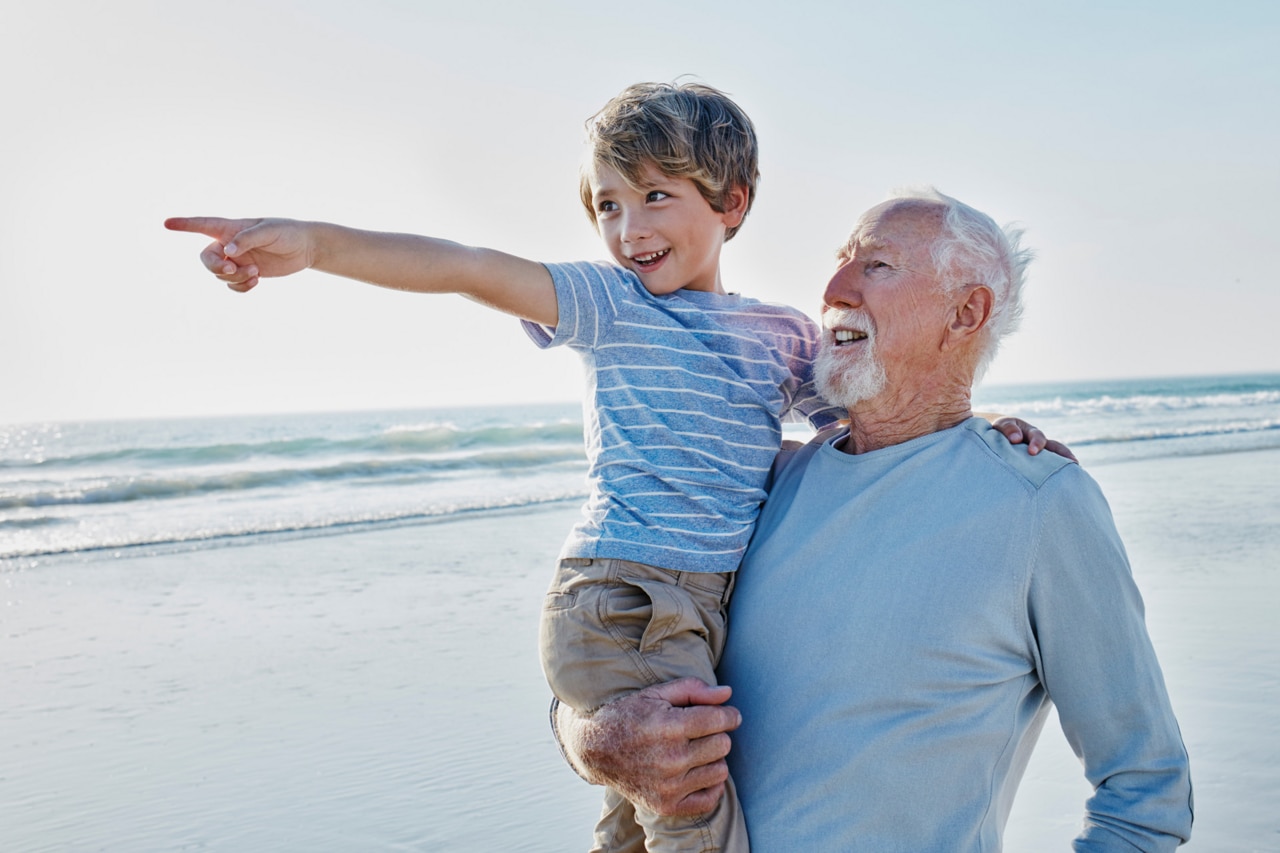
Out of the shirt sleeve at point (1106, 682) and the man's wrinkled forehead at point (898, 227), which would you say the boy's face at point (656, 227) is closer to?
the man's wrinkled forehead at point (898, 227)

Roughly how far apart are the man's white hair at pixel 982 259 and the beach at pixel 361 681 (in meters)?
1.75

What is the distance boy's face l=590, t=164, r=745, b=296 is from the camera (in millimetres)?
2361

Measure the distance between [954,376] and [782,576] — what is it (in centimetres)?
60

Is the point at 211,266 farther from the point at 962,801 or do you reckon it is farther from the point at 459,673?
the point at 459,673

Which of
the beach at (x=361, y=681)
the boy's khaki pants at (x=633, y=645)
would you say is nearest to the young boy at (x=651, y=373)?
the boy's khaki pants at (x=633, y=645)

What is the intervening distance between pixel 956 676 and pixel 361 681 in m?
3.81

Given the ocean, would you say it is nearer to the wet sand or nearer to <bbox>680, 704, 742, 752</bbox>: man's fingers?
the wet sand

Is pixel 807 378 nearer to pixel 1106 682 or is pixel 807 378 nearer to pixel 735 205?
pixel 735 205

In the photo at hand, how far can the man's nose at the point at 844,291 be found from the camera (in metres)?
2.42

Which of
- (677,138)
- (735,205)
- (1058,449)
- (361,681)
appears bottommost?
(361,681)

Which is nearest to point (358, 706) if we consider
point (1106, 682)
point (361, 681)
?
point (361, 681)

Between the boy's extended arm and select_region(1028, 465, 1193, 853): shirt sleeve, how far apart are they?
102 centimetres

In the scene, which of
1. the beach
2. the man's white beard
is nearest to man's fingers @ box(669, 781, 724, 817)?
the man's white beard

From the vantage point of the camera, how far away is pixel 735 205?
2602mm
